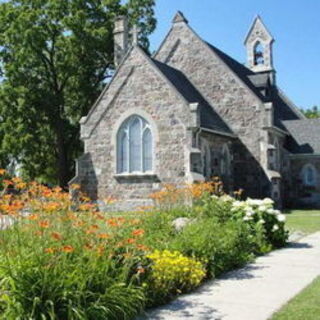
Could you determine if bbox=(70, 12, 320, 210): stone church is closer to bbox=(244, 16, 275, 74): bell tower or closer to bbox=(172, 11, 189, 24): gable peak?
bbox=(172, 11, 189, 24): gable peak

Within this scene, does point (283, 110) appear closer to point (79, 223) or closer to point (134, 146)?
point (134, 146)

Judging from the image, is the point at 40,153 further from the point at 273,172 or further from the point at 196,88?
the point at 273,172

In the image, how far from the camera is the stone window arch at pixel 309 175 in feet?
96.9

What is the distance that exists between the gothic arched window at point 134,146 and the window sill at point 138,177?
252 mm

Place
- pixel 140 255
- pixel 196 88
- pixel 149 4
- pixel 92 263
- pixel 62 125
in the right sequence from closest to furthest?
pixel 92 263, pixel 140 255, pixel 196 88, pixel 62 125, pixel 149 4

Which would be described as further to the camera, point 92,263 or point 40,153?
point 40,153

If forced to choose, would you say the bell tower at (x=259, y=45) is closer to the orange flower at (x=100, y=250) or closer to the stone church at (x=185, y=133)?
the stone church at (x=185, y=133)

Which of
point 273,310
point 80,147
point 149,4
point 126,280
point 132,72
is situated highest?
point 149,4

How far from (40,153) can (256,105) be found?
16.6 metres

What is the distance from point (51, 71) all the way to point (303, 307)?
30182mm

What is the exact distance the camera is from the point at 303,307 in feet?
21.2

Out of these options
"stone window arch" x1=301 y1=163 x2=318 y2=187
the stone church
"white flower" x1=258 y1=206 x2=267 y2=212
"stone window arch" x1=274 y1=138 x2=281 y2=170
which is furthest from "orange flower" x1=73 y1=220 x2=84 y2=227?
"stone window arch" x1=301 y1=163 x2=318 y2=187

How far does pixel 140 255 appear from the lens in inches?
274

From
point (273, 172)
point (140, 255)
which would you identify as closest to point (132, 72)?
point (273, 172)
